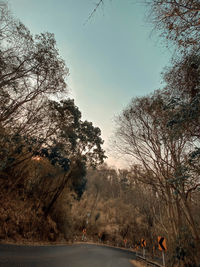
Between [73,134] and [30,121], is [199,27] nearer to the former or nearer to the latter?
[30,121]

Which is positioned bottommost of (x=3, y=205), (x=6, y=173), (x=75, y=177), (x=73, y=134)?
(x=3, y=205)

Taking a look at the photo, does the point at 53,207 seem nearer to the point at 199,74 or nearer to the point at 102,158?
the point at 102,158

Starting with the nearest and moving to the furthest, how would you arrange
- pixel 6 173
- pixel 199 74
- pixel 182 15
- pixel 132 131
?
1. pixel 182 15
2. pixel 199 74
3. pixel 132 131
4. pixel 6 173

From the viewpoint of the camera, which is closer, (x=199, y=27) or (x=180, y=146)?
(x=199, y=27)

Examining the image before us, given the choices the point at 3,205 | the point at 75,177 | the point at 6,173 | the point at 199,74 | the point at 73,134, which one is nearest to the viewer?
the point at 199,74

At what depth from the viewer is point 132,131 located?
325 inches

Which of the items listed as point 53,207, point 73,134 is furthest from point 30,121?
point 53,207

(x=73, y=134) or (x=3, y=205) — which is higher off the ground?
(x=73, y=134)

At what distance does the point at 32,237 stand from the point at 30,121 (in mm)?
8198

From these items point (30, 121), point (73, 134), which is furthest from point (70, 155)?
point (30, 121)

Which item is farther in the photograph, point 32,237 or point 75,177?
point 75,177

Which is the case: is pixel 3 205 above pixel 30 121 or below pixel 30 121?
below

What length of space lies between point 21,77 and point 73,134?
7.34 metres

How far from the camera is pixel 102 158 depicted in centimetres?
1516
